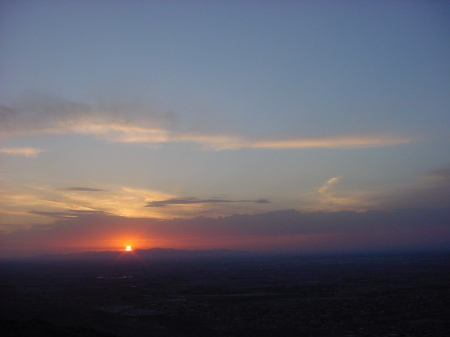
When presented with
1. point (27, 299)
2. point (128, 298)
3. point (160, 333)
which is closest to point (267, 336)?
point (160, 333)

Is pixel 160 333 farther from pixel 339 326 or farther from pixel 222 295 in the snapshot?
pixel 222 295

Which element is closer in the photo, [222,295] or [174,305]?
[174,305]

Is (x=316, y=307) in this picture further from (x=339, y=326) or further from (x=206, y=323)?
(x=206, y=323)

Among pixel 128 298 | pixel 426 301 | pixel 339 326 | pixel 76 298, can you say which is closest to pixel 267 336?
pixel 339 326

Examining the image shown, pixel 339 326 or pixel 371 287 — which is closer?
pixel 339 326

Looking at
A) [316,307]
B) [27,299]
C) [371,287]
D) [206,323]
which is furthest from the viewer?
[371,287]

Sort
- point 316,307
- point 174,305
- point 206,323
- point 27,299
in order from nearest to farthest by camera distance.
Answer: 1. point 206,323
2. point 316,307
3. point 174,305
4. point 27,299

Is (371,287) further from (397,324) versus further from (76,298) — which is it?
(76,298)

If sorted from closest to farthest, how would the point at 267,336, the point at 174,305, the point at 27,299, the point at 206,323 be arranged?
the point at 267,336, the point at 206,323, the point at 174,305, the point at 27,299

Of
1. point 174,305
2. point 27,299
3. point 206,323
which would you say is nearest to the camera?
point 206,323
